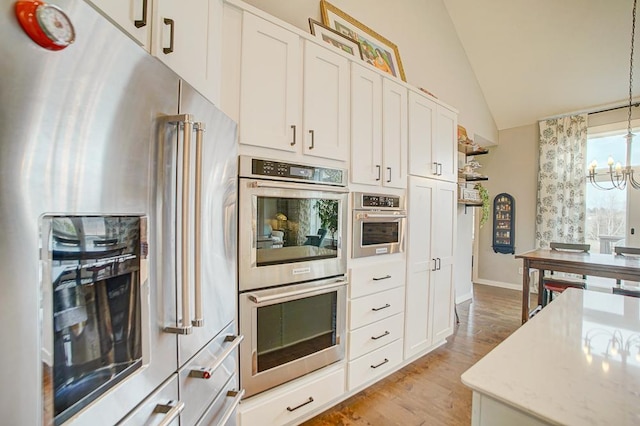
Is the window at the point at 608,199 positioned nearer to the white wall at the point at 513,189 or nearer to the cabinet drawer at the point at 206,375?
the white wall at the point at 513,189

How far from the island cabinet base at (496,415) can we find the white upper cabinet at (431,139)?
187 cm

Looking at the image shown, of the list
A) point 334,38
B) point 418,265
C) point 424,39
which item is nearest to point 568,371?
point 418,265

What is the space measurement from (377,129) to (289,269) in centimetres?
123

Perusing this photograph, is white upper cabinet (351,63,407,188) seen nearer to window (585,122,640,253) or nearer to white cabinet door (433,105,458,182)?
white cabinet door (433,105,458,182)

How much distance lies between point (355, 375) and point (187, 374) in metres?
1.36

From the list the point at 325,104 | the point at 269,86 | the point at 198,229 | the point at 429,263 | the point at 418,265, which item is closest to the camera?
the point at 198,229

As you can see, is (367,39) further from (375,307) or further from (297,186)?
(375,307)

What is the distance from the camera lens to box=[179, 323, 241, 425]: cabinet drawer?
0.93m

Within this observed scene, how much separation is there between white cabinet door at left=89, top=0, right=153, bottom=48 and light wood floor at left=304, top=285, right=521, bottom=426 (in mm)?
2141

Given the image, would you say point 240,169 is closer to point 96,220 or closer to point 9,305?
point 96,220

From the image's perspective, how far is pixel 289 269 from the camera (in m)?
1.58

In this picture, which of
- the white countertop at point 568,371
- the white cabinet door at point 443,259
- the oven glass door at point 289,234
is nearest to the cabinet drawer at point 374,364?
the white cabinet door at point 443,259

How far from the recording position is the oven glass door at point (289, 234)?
1.43 m

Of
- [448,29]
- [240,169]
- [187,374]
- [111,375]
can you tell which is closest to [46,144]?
[111,375]
